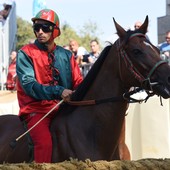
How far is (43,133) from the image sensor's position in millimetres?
4781

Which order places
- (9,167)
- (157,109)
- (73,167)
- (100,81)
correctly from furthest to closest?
1. (157,109)
2. (100,81)
3. (73,167)
4. (9,167)

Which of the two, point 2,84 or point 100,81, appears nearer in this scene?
point 100,81

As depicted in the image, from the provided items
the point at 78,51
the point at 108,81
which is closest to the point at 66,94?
the point at 108,81

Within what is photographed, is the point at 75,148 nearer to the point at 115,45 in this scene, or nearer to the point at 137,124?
the point at 115,45

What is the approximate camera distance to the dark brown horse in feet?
14.9

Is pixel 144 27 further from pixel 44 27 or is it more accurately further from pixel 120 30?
pixel 44 27

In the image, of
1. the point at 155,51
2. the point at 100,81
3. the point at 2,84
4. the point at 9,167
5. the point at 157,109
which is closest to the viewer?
the point at 9,167

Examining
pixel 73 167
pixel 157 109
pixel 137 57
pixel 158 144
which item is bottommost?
pixel 158 144

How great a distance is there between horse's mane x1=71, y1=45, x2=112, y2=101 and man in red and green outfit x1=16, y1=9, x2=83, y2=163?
0.10 m

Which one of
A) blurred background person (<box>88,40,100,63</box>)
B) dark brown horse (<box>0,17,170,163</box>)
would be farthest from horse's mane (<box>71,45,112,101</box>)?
blurred background person (<box>88,40,100,63</box>)

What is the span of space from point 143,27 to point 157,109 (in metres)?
4.24

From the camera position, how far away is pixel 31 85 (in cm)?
483

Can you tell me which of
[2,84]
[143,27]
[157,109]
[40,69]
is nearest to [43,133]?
[40,69]

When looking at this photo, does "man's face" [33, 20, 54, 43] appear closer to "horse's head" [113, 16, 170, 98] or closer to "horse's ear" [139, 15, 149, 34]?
"horse's head" [113, 16, 170, 98]
